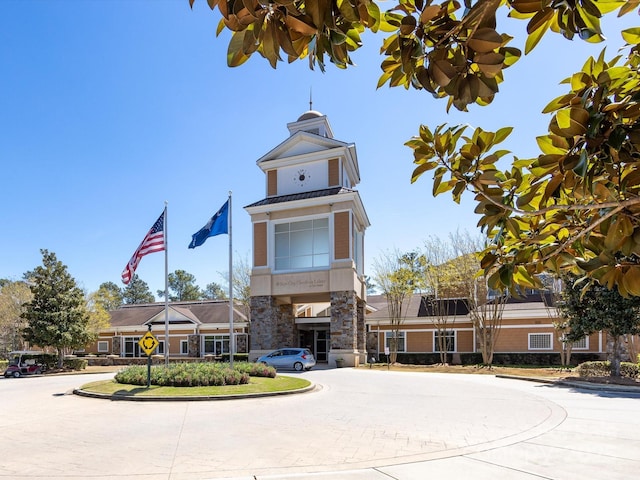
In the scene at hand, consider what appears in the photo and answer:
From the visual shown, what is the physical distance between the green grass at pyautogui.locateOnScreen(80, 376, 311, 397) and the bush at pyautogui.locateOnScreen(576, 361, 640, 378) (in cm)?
1454

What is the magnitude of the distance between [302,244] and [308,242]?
0.49 meters

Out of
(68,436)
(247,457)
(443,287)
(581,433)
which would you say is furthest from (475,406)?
(443,287)

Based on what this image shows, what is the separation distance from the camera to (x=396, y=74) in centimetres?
201

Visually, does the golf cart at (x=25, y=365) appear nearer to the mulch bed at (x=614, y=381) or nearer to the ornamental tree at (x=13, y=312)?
the ornamental tree at (x=13, y=312)

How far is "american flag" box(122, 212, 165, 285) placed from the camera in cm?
1908

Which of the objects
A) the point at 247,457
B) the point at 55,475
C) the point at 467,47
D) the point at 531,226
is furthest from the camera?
the point at 247,457

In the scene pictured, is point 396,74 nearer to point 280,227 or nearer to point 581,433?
point 581,433

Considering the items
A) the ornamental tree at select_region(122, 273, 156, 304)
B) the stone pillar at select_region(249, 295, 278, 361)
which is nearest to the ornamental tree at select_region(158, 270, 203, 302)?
the ornamental tree at select_region(122, 273, 156, 304)

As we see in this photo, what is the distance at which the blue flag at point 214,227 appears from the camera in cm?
2077

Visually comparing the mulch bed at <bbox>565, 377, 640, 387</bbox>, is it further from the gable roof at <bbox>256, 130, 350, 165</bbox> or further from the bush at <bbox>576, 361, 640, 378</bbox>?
the gable roof at <bbox>256, 130, 350, 165</bbox>

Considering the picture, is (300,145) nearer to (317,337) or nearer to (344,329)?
(344,329)

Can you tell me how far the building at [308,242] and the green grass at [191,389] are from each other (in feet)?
42.6

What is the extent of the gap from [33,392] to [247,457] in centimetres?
1503

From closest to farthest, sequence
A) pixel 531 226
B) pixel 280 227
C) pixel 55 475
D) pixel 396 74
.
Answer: pixel 396 74, pixel 531 226, pixel 55 475, pixel 280 227
